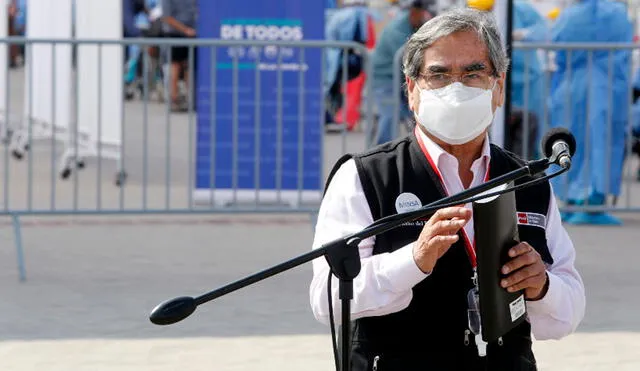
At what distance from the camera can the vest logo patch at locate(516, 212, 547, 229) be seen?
3.15 meters

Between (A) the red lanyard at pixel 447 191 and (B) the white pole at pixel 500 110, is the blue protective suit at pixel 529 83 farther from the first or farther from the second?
(A) the red lanyard at pixel 447 191

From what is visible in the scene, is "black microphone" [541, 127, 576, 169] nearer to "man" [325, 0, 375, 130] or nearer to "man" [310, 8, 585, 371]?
"man" [310, 8, 585, 371]

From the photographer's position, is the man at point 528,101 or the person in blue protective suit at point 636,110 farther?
the person in blue protective suit at point 636,110

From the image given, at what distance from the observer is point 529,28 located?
12.4m

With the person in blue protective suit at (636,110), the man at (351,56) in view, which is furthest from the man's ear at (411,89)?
the man at (351,56)

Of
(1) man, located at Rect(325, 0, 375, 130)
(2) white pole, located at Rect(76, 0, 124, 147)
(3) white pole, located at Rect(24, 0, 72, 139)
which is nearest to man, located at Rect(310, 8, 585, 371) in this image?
(2) white pole, located at Rect(76, 0, 124, 147)

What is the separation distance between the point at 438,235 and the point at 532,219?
1.30 ft

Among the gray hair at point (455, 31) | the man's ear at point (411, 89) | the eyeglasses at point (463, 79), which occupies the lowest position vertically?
the man's ear at point (411, 89)

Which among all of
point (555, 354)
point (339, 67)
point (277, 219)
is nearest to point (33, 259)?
point (277, 219)

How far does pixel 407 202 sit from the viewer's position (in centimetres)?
309

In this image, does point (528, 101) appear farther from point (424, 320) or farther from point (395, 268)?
point (395, 268)

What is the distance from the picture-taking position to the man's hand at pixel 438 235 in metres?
2.78

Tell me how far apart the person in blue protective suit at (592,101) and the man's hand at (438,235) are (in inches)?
266

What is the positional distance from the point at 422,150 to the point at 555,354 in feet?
10.7
